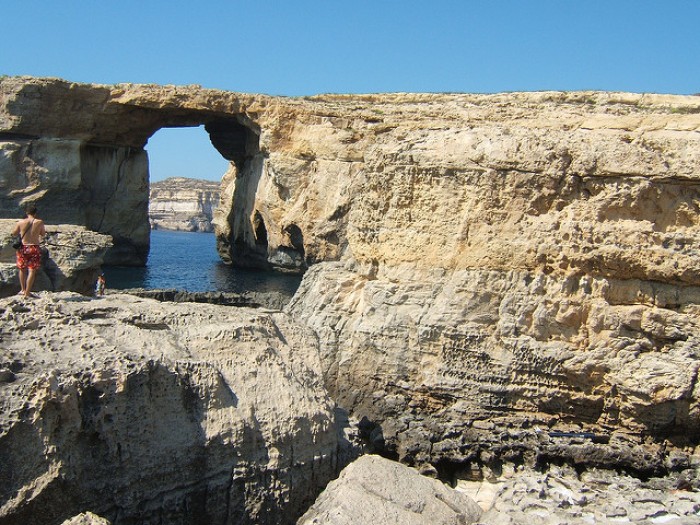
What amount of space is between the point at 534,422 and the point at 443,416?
1.82 meters

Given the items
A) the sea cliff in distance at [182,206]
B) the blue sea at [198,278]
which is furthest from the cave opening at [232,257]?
the sea cliff in distance at [182,206]

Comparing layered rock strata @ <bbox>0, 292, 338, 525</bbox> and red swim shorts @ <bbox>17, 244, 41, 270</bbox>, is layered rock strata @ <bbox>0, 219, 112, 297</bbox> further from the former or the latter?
layered rock strata @ <bbox>0, 292, 338, 525</bbox>

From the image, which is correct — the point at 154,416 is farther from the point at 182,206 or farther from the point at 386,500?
the point at 182,206

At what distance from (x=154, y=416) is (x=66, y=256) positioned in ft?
55.0

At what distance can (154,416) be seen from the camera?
32.5ft

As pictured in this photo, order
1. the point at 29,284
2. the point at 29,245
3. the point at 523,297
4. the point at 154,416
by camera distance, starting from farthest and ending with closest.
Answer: the point at 523,297
the point at 29,245
the point at 29,284
the point at 154,416

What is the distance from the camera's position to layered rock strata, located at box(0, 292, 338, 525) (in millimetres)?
8828

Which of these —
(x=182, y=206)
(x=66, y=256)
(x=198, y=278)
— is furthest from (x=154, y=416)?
(x=182, y=206)

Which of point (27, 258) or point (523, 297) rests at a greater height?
point (523, 297)

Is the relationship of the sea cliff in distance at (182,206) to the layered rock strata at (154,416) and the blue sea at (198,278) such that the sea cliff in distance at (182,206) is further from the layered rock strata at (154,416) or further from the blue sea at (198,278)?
the layered rock strata at (154,416)

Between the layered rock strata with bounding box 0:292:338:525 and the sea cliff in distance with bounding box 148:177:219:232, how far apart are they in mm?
104184

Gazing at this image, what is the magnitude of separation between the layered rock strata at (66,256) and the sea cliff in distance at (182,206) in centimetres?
8848

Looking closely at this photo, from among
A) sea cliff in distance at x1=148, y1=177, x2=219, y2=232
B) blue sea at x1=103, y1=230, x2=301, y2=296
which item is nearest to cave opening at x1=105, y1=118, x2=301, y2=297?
blue sea at x1=103, y1=230, x2=301, y2=296

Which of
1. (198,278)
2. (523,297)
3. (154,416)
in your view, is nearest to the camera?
(154,416)
